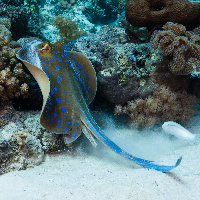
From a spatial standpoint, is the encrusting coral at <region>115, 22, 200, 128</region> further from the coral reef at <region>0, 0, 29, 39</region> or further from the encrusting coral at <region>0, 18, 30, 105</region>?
the coral reef at <region>0, 0, 29, 39</region>

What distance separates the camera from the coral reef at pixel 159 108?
Answer: 205 inches

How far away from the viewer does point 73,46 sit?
5586mm

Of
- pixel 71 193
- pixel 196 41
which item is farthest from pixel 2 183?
pixel 196 41

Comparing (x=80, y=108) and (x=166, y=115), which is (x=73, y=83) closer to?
(x=80, y=108)

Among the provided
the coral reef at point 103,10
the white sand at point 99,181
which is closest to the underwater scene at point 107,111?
the white sand at point 99,181

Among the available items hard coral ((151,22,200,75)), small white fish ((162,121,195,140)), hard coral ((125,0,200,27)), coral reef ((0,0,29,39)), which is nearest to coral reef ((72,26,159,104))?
hard coral ((151,22,200,75))

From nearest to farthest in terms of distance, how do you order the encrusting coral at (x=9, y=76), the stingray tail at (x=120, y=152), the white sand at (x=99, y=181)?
the white sand at (x=99, y=181) < the stingray tail at (x=120, y=152) < the encrusting coral at (x=9, y=76)

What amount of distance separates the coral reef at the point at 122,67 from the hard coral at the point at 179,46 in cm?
53

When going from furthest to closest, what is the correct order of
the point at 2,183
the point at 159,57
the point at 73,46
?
the point at 73,46 → the point at 159,57 → the point at 2,183

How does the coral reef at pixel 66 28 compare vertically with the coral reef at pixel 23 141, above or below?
above

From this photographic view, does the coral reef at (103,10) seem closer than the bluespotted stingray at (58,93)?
No

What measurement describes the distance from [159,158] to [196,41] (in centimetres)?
306

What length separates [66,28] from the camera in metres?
6.58

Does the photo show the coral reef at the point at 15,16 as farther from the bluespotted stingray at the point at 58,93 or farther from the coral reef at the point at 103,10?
the coral reef at the point at 103,10
